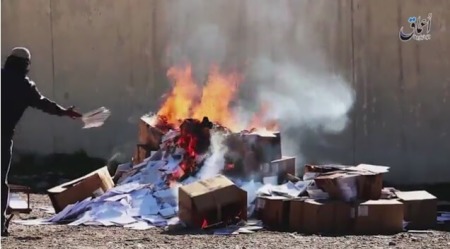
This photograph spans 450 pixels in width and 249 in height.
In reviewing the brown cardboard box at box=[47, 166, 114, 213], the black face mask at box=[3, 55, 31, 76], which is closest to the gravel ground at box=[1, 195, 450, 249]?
the brown cardboard box at box=[47, 166, 114, 213]

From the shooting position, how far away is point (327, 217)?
851 centimetres

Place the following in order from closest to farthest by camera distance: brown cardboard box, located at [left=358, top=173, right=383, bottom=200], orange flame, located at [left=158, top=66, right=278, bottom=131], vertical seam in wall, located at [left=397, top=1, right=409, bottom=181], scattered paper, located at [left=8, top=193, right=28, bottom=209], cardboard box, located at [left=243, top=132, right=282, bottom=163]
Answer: brown cardboard box, located at [left=358, top=173, right=383, bottom=200]
scattered paper, located at [left=8, top=193, right=28, bottom=209]
cardboard box, located at [left=243, top=132, right=282, bottom=163]
orange flame, located at [left=158, top=66, right=278, bottom=131]
vertical seam in wall, located at [left=397, top=1, right=409, bottom=181]

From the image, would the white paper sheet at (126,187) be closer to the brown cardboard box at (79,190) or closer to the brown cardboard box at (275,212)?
the brown cardboard box at (79,190)

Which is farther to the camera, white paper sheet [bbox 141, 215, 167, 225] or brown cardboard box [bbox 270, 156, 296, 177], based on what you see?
brown cardboard box [bbox 270, 156, 296, 177]

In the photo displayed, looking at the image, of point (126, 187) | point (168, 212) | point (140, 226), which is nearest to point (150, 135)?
point (126, 187)

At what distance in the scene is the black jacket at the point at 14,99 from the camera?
8031mm

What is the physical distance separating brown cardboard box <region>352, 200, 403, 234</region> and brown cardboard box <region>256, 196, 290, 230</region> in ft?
2.57

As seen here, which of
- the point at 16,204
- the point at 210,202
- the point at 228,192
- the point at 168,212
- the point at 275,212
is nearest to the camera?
the point at 210,202

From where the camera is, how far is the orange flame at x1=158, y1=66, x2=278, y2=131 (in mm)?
→ 11336

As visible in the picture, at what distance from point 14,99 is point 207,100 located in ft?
13.6

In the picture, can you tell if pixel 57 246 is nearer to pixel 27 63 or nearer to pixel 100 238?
pixel 100 238

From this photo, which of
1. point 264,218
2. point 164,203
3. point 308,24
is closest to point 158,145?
point 164,203

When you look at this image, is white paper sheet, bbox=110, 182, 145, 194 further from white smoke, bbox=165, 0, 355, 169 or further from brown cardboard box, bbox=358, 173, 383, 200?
white smoke, bbox=165, 0, 355, 169

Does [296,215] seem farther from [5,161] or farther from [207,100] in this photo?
[207,100]
